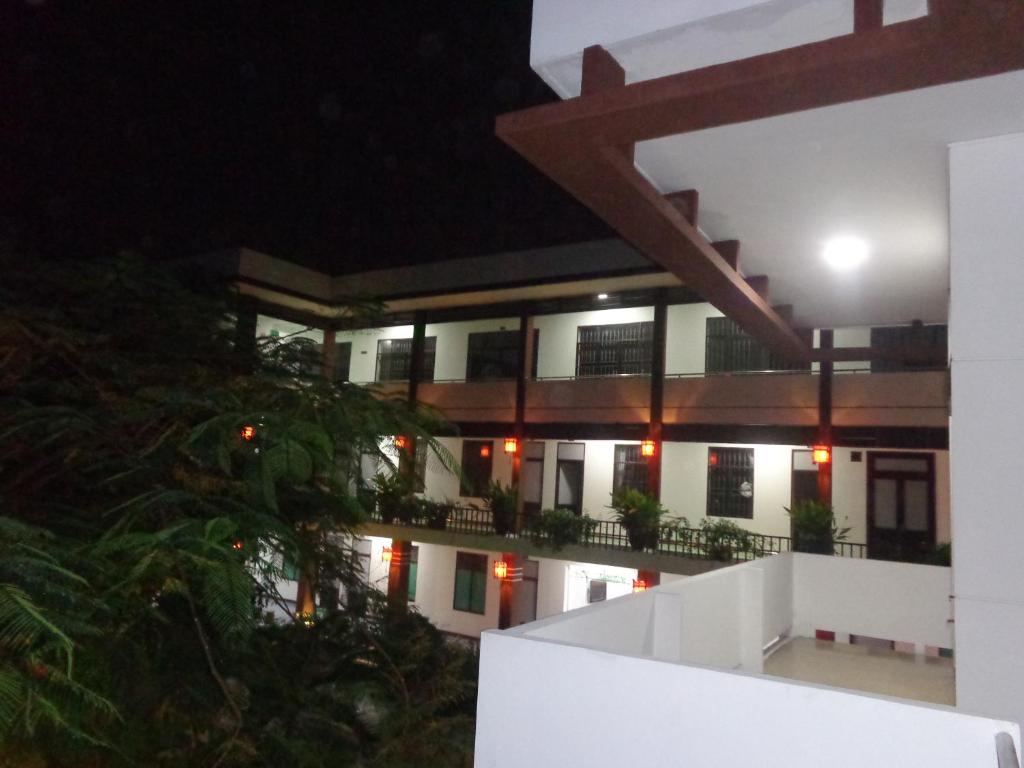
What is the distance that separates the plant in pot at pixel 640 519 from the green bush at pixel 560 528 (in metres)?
0.78

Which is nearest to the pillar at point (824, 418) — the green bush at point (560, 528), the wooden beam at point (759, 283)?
the green bush at point (560, 528)

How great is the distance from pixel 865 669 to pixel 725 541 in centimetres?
729

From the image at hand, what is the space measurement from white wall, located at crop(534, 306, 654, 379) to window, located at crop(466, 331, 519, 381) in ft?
2.08

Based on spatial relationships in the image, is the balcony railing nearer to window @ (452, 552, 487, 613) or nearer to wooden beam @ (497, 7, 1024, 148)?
window @ (452, 552, 487, 613)

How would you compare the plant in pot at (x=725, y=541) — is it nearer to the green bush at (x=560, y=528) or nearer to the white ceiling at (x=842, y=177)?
the green bush at (x=560, y=528)

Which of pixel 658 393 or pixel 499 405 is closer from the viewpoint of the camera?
pixel 658 393

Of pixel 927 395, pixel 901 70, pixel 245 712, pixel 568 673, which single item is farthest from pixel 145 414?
pixel 927 395

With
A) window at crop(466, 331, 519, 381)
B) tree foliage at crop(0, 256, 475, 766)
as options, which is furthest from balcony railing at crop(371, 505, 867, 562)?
tree foliage at crop(0, 256, 475, 766)

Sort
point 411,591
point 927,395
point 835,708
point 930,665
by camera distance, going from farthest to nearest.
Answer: point 411,591 → point 927,395 → point 930,665 → point 835,708

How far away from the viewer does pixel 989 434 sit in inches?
133

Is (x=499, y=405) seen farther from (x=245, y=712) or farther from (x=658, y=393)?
(x=245, y=712)

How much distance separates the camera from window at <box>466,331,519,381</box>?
18.5m

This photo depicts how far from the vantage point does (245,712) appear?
14.0 ft

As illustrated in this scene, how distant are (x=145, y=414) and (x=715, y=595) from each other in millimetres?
3631
